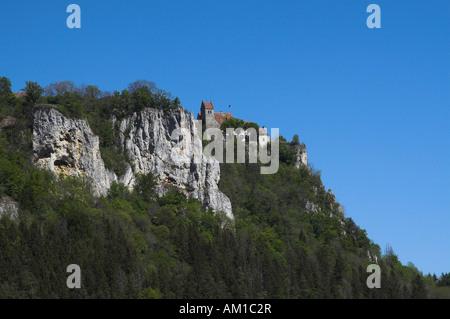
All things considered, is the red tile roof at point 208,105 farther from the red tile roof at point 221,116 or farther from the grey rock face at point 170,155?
the grey rock face at point 170,155

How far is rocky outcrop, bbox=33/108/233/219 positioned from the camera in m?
107

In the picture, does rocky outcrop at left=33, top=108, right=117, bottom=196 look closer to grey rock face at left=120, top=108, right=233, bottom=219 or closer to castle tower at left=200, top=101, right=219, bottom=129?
grey rock face at left=120, top=108, right=233, bottom=219

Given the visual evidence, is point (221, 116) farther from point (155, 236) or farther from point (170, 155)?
point (155, 236)

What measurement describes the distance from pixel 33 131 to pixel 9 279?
26931 millimetres

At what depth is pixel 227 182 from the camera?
406 feet

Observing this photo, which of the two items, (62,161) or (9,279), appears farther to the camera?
(62,161)

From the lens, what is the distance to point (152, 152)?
116 meters

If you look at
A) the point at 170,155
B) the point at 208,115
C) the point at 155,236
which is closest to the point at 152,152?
the point at 170,155

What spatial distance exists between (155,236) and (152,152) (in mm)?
15734

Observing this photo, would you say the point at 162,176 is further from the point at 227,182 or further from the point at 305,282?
the point at 305,282
